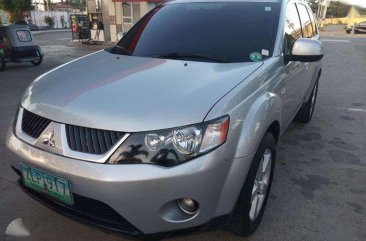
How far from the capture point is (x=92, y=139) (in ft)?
6.62

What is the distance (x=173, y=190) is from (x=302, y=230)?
1.35 m

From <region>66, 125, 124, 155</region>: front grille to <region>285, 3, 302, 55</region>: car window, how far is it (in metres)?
1.83

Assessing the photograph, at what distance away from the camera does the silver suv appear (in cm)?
195

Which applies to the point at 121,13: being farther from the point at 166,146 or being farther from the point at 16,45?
the point at 166,146

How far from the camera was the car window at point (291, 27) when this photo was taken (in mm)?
3234

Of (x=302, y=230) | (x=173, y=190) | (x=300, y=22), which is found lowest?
(x=302, y=230)

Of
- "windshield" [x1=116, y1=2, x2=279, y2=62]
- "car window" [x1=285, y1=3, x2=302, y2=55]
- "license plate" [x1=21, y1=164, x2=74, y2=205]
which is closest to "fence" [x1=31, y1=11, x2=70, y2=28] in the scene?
"windshield" [x1=116, y1=2, x2=279, y2=62]

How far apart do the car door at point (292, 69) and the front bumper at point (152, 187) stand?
1.37m

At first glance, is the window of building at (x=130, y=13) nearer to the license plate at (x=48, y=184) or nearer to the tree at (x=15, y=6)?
the tree at (x=15, y=6)

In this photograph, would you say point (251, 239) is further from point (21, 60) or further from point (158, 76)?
point (21, 60)

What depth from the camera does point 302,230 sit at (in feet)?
9.08

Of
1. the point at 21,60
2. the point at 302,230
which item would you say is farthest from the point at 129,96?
the point at 21,60

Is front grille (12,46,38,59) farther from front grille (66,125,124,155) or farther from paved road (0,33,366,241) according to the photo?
front grille (66,125,124,155)

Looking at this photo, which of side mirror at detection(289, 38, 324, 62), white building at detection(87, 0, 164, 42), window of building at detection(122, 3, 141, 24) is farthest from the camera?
window of building at detection(122, 3, 141, 24)
